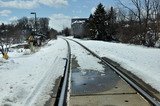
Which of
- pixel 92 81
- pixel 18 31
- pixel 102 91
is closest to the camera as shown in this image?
pixel 102 91

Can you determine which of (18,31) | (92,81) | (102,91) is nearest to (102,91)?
(102,91)

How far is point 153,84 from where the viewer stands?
1041 centimetres

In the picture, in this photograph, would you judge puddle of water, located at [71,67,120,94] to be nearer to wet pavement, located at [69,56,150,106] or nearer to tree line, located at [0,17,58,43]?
wet pavement, located at [69,56,150,106]

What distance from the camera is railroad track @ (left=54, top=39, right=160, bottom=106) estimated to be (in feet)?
27.0

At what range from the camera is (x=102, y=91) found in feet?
31.8

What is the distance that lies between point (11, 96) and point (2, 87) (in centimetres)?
160

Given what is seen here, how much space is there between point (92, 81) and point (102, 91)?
187 cm

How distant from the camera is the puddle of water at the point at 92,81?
10.0 metres

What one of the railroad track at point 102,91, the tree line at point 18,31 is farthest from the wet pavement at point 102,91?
the tree line at point 18,31

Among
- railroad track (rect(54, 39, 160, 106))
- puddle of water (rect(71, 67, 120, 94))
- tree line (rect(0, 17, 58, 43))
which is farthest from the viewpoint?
tree line (rect(0, 17, 58, 43))

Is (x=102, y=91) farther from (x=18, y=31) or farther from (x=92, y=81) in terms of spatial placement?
(x=18, y=31)

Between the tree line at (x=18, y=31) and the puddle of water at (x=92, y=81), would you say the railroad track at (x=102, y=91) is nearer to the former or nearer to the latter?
the puddle of water at (x=92, y=81)

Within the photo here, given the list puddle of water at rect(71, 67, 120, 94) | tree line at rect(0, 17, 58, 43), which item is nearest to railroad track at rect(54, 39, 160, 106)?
puddle of water at rect(71, 67, 120, 94)

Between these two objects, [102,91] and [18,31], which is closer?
[102,91]
